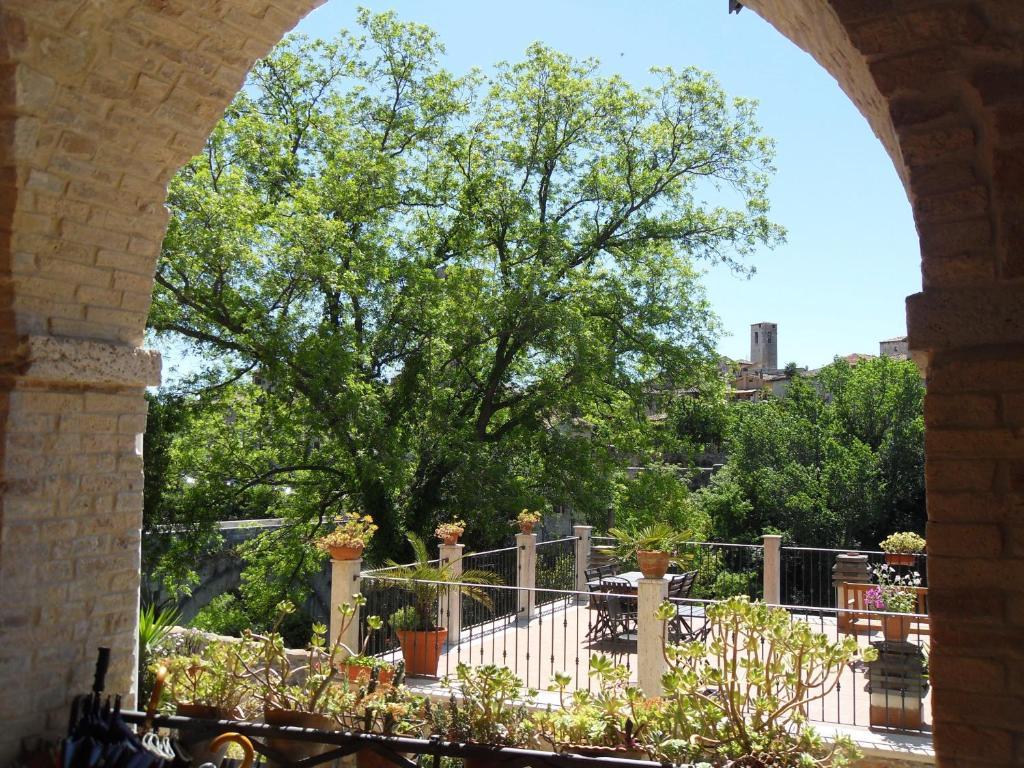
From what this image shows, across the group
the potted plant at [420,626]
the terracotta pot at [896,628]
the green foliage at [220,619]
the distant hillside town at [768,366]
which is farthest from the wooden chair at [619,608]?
the distant hillside town at [768,366]

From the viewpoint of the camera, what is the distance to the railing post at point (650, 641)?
23.3ft

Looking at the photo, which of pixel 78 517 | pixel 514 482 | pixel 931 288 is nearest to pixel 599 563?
pixel 514 482

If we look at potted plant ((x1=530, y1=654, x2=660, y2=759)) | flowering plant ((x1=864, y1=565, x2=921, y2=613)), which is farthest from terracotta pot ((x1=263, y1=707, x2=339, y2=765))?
flowering plant ((x1=864, y1=565, x2=921, y2=613))

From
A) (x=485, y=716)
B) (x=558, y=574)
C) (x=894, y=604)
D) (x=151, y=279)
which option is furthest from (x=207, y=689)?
(x=558, y=574)

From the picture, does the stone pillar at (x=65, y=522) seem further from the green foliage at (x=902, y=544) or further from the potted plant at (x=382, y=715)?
the green foliage at (x=902, y=544)

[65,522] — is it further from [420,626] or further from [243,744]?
[420,626]

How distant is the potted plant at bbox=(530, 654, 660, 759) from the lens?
3.45m

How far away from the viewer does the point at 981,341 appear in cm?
223

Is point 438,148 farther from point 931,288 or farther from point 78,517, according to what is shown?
point 931,288

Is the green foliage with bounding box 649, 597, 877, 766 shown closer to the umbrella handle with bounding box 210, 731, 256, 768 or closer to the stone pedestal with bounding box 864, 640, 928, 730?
the umbrella handle with bounding box 210, 731, 256, 768

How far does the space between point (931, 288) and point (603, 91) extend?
584 inches

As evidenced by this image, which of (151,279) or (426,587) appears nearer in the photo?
(151,279)

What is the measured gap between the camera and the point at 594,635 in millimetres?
9531

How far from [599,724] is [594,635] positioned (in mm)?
6152
